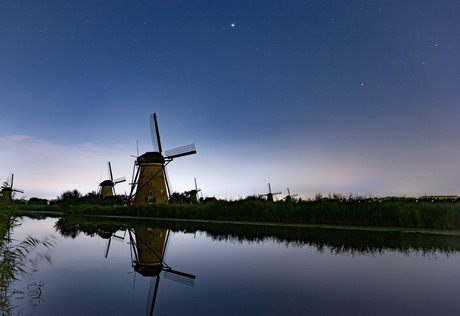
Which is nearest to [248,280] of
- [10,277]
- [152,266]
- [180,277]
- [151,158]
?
[180,277]

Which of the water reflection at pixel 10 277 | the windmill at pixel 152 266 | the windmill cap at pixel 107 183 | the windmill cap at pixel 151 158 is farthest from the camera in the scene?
the windmill cap at pixel 107 183

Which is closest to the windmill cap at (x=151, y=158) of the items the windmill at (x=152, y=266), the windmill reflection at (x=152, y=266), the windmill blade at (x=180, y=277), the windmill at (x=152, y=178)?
the windmill at (x=152, y=178)

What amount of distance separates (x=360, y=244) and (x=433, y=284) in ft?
18.2

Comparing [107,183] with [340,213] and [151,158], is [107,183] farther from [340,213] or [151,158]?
[340,213]

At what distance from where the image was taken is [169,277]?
25.3ft

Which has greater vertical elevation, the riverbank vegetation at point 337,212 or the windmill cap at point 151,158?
the windmill cap at point 151,158

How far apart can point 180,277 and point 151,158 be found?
32356 millimetres

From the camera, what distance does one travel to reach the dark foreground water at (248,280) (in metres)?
5.48

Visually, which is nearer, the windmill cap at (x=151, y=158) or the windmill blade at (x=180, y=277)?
the windmill blade at (x=180, y=277)

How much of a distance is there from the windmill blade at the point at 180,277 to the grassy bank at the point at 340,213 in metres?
14.4

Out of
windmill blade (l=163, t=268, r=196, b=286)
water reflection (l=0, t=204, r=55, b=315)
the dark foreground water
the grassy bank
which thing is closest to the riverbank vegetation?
the grassy bank

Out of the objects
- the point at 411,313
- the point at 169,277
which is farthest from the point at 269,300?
the point at 169,277

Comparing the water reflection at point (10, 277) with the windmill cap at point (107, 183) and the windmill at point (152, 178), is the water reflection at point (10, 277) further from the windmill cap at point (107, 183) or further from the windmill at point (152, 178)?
the windmill cap at point (107, 183)

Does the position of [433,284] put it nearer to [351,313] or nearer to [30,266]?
[351,313]
